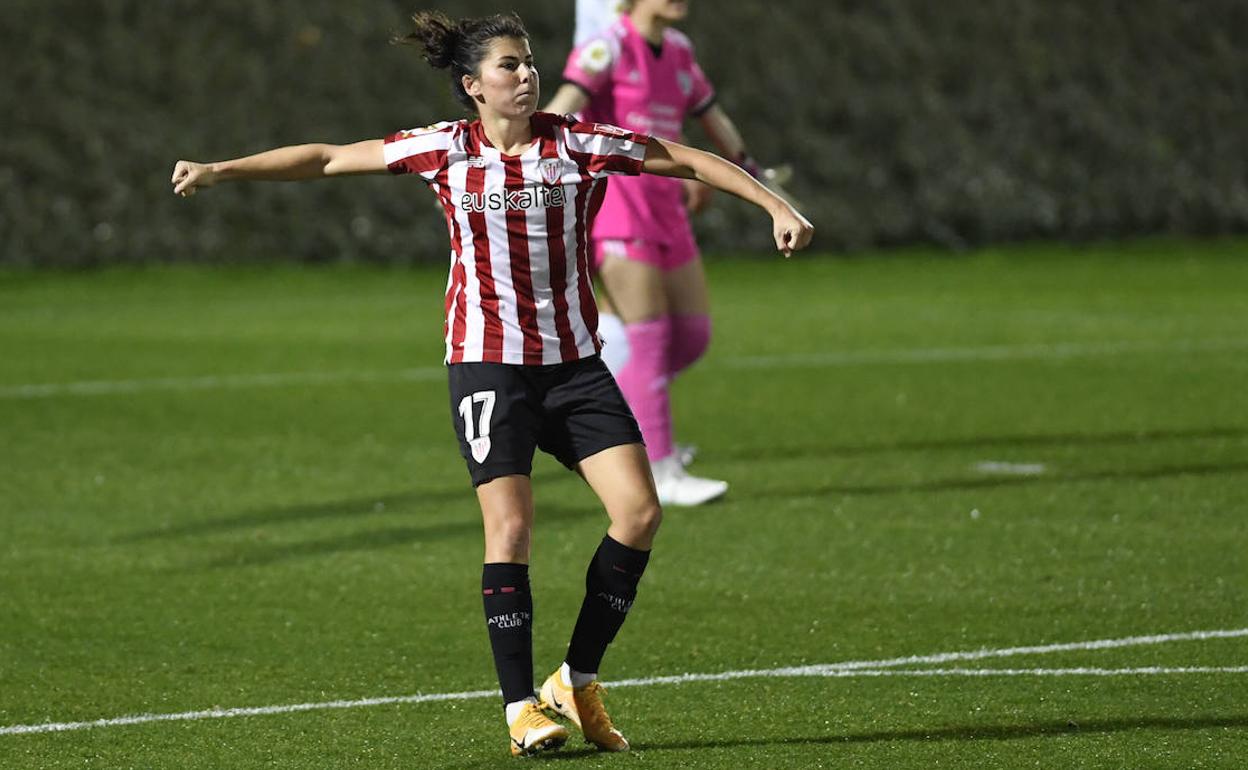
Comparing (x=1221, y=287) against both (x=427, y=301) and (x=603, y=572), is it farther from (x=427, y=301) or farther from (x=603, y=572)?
(x=603, y=572)

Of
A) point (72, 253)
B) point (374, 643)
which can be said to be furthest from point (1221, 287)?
point (374, 643)

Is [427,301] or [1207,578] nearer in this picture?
[1207,578]

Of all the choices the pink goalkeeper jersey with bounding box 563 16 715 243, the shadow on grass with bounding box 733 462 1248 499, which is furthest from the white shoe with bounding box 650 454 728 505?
the pink goalkeeper jersey with bounding box 563 16 715 243

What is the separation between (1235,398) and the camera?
11.9 metres

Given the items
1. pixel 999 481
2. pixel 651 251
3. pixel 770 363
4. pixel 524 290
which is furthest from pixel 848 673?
pixel 770 363

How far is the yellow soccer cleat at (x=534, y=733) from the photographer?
16.6 ft

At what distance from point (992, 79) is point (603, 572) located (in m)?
20.5

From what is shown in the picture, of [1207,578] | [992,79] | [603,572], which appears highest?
[992,79]

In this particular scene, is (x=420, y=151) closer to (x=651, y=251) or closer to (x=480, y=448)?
(x=480, y=448)

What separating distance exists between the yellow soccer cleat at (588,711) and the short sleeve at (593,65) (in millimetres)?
4027

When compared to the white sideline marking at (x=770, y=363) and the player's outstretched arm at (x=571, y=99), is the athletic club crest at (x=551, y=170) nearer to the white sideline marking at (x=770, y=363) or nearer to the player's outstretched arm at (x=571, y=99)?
the player's outstretched arm at (x=571, y=99)

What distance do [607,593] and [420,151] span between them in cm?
120

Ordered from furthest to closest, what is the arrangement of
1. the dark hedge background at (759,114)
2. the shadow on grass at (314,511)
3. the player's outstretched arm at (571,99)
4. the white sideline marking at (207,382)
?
the dark hedge background at (759,114)
the white sideline marking at (207,382)
the player's outstretched arm at (571,99)
the shadow on grass at (314,511)

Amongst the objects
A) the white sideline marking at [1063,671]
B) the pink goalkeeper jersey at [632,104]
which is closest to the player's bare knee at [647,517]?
the white sideline marking at [1063,671]
